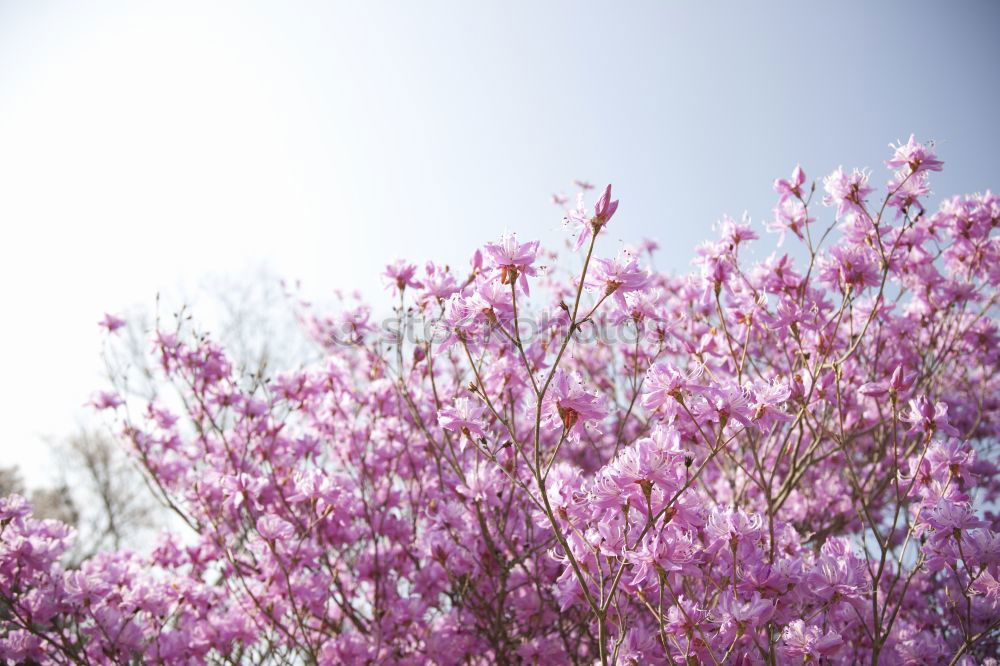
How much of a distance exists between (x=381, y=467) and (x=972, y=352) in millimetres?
4225

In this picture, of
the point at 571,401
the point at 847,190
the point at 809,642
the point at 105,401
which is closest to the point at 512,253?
the point at 571,401

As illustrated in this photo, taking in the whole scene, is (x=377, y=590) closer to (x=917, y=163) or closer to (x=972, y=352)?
(x=917, y=163)

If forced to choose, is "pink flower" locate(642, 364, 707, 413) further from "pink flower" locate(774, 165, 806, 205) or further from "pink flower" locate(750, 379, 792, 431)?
"pink flower" locate(774, 165, 806, 205)

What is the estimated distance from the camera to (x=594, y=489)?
1748 mm

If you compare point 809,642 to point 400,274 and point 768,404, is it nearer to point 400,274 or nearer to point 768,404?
point 768,404

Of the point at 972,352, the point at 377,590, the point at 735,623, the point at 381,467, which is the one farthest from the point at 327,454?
the point at 972,352

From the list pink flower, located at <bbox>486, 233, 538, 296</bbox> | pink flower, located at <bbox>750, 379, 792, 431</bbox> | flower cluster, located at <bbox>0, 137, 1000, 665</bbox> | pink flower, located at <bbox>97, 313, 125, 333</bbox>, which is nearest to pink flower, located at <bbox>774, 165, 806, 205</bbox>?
flower cluster, located at <bbox>0, 137, 1000, 665</bbox>

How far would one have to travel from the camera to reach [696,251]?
295 cm

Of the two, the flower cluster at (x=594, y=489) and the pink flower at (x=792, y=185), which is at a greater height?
the pink flower at (x=792, y=185)

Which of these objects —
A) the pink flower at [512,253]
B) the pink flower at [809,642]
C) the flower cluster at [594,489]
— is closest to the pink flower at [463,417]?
the flower cluster at [594,489]

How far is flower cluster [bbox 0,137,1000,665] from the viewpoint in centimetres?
188

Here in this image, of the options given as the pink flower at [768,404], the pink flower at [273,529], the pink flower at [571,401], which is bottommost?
the pink flower at [273,529]

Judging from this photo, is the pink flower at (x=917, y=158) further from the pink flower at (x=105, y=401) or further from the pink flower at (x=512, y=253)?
the pink flower at (x=105, y=401)

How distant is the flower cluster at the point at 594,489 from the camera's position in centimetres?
188
